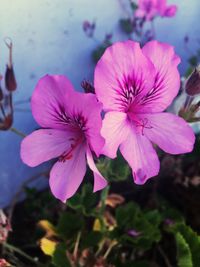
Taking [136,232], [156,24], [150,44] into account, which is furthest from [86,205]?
[156,24]

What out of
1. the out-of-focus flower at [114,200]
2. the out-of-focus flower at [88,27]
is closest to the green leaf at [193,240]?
the out-of-focus flower at [114,200]

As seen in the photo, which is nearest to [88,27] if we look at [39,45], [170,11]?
[39,45]

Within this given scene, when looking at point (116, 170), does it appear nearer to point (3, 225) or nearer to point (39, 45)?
point (3, 225)

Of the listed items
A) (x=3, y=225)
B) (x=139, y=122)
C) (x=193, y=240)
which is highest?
(x=139, y=122)

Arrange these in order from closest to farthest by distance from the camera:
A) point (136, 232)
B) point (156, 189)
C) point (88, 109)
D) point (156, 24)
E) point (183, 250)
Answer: point (88, 109) < point (183, 250) < point (136, 232) < point (156, 189) < point (156, 24)

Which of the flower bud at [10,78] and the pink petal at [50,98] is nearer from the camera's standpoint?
the pink petal at [50,98]

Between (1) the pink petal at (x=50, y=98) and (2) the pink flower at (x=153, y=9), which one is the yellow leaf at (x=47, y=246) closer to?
(1) the pink petal at (x=50, y=98)

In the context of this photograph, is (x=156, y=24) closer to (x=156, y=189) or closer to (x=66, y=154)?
(x=156, y=189)
